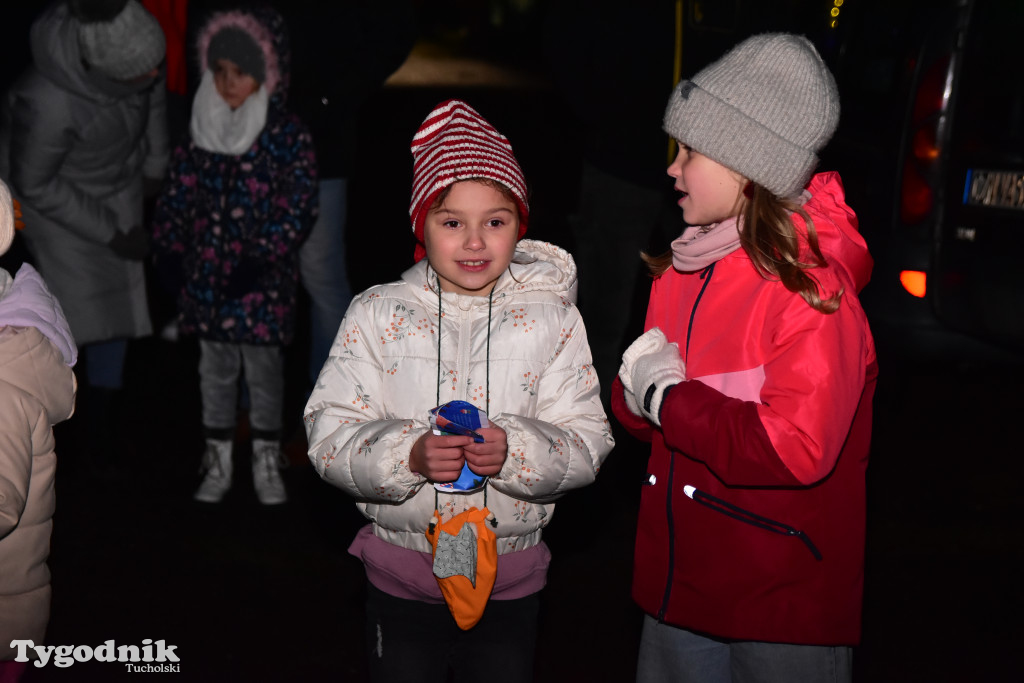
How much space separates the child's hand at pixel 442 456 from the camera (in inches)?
99.3

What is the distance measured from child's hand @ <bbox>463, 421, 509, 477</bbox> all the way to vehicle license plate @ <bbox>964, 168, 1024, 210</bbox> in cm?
368

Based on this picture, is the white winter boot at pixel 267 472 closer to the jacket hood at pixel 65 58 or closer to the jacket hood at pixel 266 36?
the jacket hood at pixel 266 36

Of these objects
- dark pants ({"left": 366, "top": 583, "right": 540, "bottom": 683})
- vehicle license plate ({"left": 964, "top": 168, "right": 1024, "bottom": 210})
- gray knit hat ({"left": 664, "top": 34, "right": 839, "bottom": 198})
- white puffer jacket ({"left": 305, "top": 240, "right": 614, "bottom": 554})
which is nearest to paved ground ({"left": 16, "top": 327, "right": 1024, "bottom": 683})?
dark pants ({"left": 366, "top": 583, "right": 540, "bottom": 683})

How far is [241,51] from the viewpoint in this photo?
189 inches

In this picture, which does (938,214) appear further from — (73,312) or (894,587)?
(73,312)

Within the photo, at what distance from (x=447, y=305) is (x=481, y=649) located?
0.84 m

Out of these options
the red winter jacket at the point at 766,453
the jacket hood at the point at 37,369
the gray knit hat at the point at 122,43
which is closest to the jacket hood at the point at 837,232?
the red winter jacket at the point at 766,453

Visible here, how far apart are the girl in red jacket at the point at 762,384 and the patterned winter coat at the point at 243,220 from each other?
2.39 metres

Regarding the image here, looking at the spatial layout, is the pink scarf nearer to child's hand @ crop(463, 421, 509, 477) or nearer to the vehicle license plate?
child's hand @ crop(463, 421, 509, 477)

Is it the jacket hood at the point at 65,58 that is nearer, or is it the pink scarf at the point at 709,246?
the pink scarf at the point at 709,246

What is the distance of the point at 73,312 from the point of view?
5215mm

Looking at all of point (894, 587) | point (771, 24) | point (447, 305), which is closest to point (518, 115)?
point (771, 24)

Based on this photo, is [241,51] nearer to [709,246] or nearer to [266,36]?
[266,36]

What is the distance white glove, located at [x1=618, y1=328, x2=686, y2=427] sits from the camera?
103 inches
